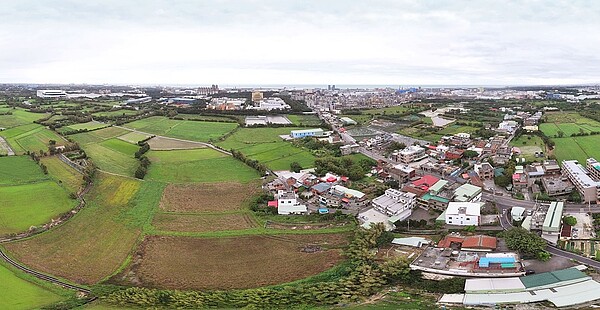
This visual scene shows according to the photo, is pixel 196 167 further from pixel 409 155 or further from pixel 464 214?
pixel 464 214

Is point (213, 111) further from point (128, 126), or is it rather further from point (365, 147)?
point (365, 147)

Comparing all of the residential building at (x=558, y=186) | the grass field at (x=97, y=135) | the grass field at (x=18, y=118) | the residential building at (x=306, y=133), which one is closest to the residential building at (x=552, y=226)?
the residential building at (x=558, y=186)

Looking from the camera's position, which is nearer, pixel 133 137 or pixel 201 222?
pixel 201 222

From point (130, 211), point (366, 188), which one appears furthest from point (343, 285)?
point (130, 211)

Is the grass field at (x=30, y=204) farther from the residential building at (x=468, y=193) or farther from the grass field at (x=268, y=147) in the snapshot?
the residential building at (x=468, y=193)

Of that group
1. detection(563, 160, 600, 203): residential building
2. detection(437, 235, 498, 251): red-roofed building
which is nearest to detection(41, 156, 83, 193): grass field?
detection(437, 235, 498, 251): red-roofed building

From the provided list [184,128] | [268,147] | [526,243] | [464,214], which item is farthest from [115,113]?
[526,243]
